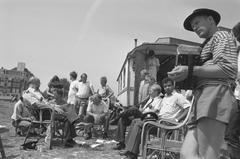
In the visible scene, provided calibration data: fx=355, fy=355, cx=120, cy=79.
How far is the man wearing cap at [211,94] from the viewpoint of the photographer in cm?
212

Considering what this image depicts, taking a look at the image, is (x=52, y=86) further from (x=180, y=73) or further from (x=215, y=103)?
(x=215, y=103)

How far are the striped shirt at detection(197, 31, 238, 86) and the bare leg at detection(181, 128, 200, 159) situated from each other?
325 millimetres

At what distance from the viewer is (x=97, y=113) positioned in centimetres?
831

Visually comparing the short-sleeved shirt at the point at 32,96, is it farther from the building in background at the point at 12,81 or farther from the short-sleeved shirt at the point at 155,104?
the building in background at the point at 12,81

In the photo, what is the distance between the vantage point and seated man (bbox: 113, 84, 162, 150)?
20.0 feet

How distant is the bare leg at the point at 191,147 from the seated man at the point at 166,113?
108 inches

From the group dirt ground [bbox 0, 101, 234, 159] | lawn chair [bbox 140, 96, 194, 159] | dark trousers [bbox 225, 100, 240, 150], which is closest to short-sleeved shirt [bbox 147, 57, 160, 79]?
dirt ground [bbox 0, 101, 234, 159]

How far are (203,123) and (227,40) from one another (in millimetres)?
527

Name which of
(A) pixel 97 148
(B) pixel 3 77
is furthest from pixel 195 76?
(B) pixel 3 77

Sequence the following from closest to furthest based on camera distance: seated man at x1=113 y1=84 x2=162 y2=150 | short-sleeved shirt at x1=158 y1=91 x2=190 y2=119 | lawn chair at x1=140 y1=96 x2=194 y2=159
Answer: lawn chair at x1=140 y1=96 x2=194 y2=159
short-sleeved shirt at x1=158 y1=91 x2=190 y2=119
seated man at x1=113 y1=84 x2=162 y2=150

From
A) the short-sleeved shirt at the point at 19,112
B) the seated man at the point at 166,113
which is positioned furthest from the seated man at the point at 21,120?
the seated man at the point at 166,113

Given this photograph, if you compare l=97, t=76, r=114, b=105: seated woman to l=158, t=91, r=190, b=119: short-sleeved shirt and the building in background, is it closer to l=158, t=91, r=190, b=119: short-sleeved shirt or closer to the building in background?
l=158, t=91, r=190, b=119: short-sleeved shirt

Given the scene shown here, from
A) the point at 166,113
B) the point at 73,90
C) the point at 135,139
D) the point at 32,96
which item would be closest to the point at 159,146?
the point at 135,139

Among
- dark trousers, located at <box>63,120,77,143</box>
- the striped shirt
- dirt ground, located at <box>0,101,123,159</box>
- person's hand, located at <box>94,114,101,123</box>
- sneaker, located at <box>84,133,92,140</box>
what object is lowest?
dirt ground, located at <box>0,101,123,159</box>
